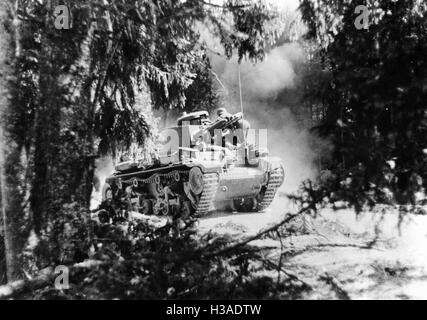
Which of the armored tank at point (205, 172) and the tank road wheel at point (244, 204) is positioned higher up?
the armored tank at point (205, 172)

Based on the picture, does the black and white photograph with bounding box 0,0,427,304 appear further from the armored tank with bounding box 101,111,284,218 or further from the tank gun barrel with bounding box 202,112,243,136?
the tank gun barrel with bounding box 202,112,243,136

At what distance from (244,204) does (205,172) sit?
2.89m

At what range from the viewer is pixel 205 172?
954 cm

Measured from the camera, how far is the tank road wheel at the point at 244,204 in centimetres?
1186

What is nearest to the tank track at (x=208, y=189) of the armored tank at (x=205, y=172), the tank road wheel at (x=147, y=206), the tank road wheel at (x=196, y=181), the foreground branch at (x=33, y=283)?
the armored tank at (x=205, y=172)

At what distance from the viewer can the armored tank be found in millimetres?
10016

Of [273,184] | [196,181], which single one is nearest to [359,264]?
[196,181]

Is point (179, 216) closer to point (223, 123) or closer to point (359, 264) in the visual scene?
point (359, 264)

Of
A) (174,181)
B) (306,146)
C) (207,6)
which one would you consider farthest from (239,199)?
(306,146)

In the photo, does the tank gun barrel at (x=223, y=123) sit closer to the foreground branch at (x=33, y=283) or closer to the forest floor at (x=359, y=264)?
the forest floor at (x=359, y=264)

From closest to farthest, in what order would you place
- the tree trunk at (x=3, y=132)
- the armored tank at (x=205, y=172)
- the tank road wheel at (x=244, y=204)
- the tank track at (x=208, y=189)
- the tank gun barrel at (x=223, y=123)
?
the tree trunk at (x=3, y=132), the tank track at (x=208, y=189), the armored tank at (x=205, y=172), the tank gun barrel at (x=223, y=123), the tank road wheel at (x=244, y=204)

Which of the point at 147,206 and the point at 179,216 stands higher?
the point at 179,216

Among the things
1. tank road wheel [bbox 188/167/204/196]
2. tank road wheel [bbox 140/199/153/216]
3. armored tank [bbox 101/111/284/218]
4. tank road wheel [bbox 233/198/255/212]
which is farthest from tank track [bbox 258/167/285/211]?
tank road wheel [bbox 140/199/153/216]

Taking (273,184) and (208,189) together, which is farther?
(273,184)
